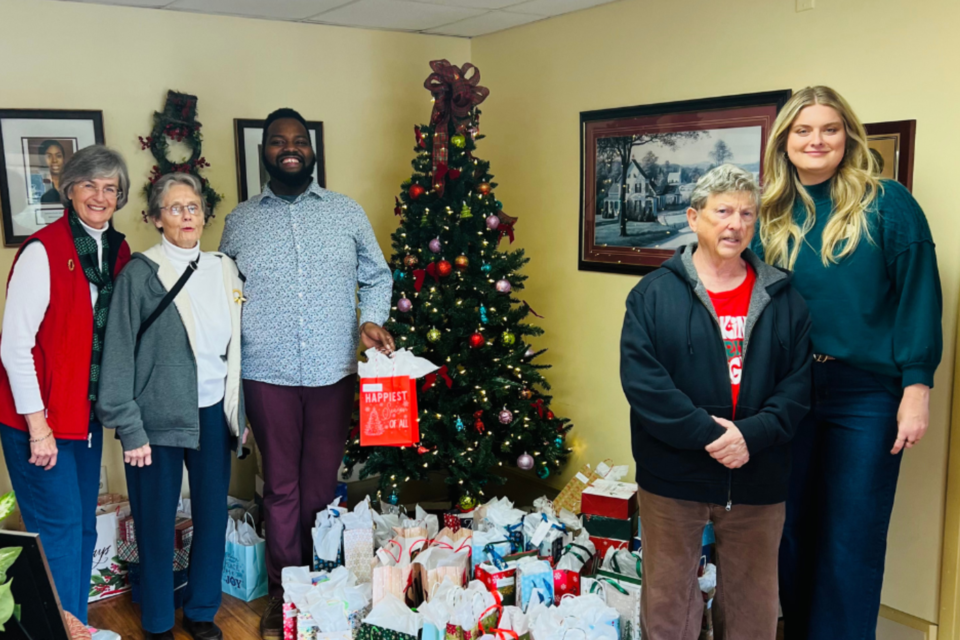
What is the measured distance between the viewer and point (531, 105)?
3912mm

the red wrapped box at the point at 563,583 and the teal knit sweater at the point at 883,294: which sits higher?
the teal knit sweater at the point at 883,294

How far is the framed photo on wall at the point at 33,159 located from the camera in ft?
10.2

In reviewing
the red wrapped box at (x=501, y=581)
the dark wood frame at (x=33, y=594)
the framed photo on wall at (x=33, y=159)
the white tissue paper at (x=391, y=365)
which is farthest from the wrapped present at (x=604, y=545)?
the framed photo on wall at (x=33, y=159)

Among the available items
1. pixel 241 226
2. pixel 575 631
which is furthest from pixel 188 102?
pixel 575 631

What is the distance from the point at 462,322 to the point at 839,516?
1636mm

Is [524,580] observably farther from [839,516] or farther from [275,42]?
[275,42]

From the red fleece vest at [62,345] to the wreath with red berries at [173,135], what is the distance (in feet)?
3.70

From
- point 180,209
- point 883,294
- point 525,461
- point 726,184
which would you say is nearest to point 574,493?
point 525,461

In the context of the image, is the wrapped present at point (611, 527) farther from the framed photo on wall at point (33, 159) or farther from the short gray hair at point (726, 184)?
the framed photo on wall at point (33, 159)

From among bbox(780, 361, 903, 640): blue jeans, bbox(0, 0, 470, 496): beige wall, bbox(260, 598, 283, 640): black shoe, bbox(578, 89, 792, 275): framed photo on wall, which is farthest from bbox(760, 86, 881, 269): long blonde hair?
bbox(0, 0, 470, 496): beige wall

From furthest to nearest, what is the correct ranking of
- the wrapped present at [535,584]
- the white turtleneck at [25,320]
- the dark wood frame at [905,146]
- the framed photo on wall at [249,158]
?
1. the framed photo on wall at [249,158]
2. the wrapped present at [535,584]
3. the dark wood frame at [905,146]
4. the white turtleneck at [25,320]

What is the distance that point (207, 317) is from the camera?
8.26 feet

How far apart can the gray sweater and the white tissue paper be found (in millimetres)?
586

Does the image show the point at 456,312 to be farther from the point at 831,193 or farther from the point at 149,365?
the point at 831,193
